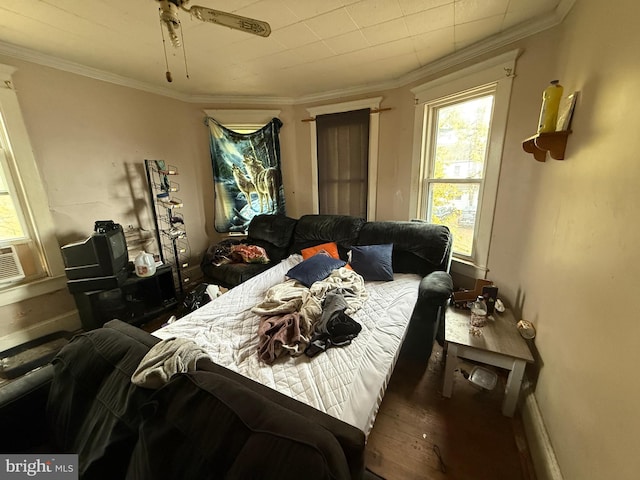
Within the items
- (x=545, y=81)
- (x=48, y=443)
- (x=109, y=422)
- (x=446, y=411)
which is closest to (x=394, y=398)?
(x=446, y=411)

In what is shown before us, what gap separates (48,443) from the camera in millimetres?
1012

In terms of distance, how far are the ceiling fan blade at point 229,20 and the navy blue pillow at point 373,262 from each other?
5.84 feet

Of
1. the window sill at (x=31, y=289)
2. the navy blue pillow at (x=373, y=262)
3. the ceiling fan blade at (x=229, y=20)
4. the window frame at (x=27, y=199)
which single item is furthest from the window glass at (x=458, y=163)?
the window sill at (x=31, y=289)

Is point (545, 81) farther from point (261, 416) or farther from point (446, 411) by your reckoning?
point (261, 416)

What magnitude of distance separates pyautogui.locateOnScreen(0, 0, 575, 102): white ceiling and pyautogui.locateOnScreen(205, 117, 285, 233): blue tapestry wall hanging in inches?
28.0

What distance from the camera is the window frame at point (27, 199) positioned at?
1948 millimetres

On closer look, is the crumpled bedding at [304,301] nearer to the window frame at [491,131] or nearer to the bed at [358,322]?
the bed at [358,322]

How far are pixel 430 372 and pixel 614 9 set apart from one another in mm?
2142

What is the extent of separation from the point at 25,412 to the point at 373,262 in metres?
2.17

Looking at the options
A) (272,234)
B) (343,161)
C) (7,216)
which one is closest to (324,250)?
(272,234)

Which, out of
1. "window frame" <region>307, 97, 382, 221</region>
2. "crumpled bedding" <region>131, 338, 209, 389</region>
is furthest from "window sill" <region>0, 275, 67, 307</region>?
"window frame" <region>307, 97, 382, 221</region>

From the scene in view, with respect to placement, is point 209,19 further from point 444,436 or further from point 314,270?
point 444,436

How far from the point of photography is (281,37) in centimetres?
188

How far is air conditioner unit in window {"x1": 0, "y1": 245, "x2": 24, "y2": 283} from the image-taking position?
2018mm
